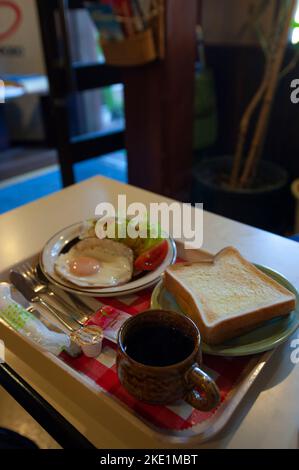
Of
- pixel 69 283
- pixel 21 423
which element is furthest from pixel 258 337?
pixel 21 423

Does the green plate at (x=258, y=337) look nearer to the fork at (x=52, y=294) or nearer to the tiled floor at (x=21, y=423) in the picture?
the fork at (x=52, y=294)

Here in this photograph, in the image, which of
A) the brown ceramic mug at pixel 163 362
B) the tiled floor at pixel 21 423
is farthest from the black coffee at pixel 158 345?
the tiled floor at pixel 21 423

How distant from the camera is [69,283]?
0.80 m

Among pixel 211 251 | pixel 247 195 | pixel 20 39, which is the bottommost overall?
pixel 247 195

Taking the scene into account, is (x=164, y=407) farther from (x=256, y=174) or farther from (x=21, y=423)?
(x=256, y=174)

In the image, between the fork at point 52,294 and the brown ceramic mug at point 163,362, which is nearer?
the brown ceramic mug at point 163,362

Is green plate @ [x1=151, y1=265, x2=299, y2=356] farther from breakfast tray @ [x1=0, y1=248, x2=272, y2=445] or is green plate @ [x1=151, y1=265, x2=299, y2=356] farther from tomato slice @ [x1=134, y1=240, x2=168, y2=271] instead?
tomato slice @ [x1=134, y1=240, x2=168, y2=271]

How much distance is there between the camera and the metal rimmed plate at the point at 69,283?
0.78 metres

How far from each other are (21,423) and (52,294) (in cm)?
74

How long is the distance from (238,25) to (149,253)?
2.19m

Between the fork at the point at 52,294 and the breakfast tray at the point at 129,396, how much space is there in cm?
9

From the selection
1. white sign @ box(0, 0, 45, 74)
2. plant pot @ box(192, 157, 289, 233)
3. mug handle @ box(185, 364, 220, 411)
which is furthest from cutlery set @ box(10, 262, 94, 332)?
white sign @ box(0, 0, 45, 74)

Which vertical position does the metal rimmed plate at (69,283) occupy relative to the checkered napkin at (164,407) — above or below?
above
